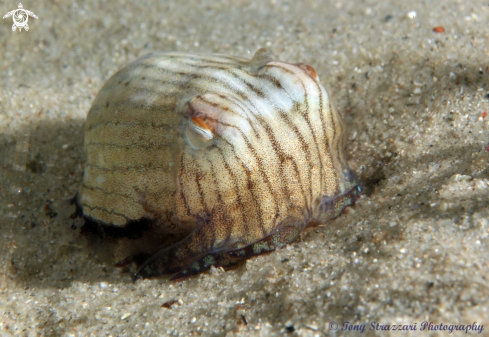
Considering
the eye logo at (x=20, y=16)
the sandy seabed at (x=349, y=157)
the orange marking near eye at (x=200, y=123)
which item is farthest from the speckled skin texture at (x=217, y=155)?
the eye logo at (x=20, y=16)

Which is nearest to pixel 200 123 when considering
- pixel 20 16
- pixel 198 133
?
pixel 198 133

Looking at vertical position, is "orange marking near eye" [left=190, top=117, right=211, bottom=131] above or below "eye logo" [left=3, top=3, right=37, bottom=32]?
below

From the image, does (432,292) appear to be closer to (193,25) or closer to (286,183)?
(286,183)

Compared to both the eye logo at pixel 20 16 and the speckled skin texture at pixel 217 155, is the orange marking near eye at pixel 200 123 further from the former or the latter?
the eye logo at pixel 20 16

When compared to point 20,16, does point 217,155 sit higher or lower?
lower

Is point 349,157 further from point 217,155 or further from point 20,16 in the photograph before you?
point 20,16

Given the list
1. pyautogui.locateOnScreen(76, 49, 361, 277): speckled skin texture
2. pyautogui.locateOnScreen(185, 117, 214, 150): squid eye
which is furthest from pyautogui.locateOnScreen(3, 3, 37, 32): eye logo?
pyautogui.locateOnScreen(185, 117, 214, 150): squid eye

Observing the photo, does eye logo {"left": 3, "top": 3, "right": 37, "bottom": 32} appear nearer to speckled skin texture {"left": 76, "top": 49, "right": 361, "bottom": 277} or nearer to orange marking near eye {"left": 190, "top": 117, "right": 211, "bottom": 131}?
speckled skin texture {"left": 76, "top": 49, "right": 361, "bottom": 277}
